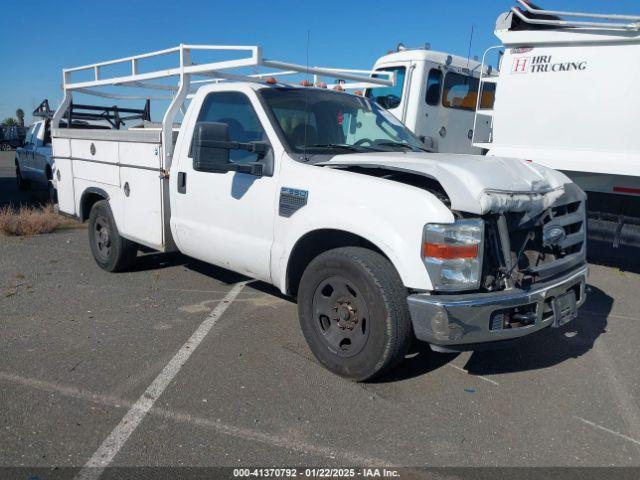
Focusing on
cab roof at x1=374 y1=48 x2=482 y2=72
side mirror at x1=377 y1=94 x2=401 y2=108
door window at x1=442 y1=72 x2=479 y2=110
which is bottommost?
side mirror at x1=377 y1=94 x2=401 y2=108

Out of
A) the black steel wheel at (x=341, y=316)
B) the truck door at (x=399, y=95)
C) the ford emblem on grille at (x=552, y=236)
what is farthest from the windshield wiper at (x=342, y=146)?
the truck door at (x=399, y=95)

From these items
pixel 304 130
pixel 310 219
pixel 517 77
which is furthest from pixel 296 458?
pixel 517 77

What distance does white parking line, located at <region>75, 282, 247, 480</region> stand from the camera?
9.13 ft

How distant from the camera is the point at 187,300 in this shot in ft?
17.7

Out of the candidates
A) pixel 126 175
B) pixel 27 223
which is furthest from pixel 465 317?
pixel 27 223

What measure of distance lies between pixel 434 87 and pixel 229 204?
5.95 metres

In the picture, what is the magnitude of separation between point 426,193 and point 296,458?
167 centimetres

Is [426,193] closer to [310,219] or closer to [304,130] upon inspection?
[310,219]

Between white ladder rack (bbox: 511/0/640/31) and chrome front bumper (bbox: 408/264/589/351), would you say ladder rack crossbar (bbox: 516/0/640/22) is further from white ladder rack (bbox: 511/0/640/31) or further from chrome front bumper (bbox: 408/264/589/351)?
chrome front bumper (bbox: 408/264/589/351)

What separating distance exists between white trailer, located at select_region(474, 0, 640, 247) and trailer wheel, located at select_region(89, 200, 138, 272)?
4.92 m

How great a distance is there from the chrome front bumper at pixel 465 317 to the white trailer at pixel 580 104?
385cm

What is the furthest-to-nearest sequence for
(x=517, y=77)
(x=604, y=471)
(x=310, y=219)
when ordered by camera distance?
(x=517, y=77)
(x=310, y=219)
(x=604, y=471)

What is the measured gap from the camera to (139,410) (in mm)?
3316

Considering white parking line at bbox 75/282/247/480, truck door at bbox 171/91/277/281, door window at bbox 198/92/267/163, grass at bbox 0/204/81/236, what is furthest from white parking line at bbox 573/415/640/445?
grass at bbox 0/204/81/236
